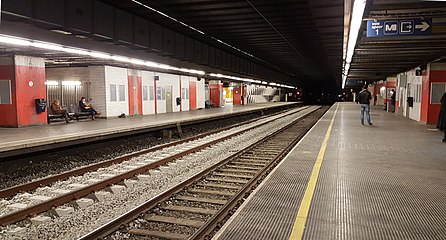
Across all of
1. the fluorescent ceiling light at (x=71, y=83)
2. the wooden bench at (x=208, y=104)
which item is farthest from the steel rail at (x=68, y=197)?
the wooden bench at (x=208, y=104)

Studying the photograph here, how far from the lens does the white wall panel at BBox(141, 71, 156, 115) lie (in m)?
22.3

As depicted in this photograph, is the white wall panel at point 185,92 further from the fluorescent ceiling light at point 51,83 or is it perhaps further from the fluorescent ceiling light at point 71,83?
the fluorescent ceiling light at point 51,83

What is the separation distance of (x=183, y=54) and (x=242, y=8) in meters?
4.30

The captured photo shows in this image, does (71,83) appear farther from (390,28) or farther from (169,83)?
(390,28)

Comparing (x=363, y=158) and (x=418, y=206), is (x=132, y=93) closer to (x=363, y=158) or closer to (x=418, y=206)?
(x=363, y=158)

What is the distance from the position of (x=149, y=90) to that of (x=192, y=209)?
18410mm

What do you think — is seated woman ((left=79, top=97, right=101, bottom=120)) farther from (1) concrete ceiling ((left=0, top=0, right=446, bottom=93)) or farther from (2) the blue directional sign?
(2) the blue directional sign

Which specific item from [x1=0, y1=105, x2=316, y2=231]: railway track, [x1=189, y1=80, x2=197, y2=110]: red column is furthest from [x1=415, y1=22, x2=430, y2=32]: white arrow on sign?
[x1=189, y1=80, x2=197, y2=110]: red column

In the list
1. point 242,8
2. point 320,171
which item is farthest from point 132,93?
point 320,171

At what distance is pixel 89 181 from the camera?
7.27m

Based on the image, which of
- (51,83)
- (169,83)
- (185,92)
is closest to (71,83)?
(51,83)

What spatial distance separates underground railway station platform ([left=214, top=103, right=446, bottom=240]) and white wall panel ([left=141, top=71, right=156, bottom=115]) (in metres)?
15.3

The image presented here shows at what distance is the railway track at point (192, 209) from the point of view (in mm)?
4410

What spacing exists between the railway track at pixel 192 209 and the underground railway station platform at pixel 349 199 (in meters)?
0.36
